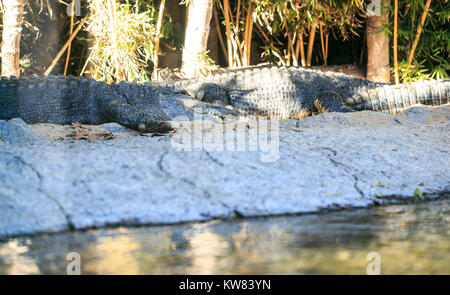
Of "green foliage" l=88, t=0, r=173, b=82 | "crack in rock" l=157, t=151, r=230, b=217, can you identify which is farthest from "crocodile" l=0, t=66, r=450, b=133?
"crack in rock" l=157, t=151, r=230, b=217

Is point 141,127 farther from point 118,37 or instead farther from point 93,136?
point 118,37

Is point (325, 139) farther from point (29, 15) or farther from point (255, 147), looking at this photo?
point (29, 15)

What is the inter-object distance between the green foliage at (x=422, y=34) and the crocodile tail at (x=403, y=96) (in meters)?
1.11

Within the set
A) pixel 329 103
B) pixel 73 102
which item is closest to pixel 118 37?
pixel 73 102

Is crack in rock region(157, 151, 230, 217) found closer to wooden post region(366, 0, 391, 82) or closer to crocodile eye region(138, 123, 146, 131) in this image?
crocodile eye region(138, 123, 146, 131)

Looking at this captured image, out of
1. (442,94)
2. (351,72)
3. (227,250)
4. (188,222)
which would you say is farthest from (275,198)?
(351,72)

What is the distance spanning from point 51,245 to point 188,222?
49 cm

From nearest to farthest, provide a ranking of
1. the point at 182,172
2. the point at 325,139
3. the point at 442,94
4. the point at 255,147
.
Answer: the point at 182,172 < the point at 255,147 < the point at 325,139 < the point at 442,94

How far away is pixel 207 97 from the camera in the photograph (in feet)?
17.9

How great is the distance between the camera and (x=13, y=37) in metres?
5.66

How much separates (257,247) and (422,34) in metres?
6.22

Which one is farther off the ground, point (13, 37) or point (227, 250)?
point (13, 37)

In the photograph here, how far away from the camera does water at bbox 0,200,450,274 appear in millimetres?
1352
